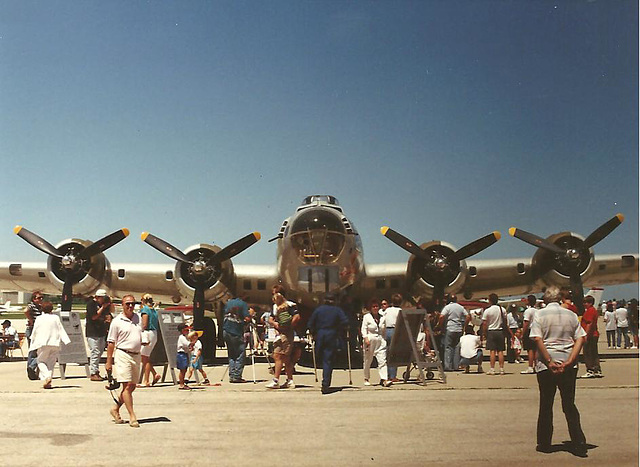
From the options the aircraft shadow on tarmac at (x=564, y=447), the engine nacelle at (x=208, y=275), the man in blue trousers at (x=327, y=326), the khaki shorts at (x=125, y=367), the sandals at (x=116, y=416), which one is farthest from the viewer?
the engine nacelle at (x=208, y=275)

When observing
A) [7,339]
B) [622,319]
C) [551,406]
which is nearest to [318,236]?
[551,406]

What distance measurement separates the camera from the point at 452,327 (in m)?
13.8

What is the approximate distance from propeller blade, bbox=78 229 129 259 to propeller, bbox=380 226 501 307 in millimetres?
7785

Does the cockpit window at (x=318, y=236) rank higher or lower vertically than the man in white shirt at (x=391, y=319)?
higher

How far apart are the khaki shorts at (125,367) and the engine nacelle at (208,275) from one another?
10.3 meters

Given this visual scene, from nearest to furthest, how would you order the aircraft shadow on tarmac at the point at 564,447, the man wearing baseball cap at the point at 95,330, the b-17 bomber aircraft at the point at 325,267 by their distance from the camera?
the aircraft shadow on tarmac at the point at 564,447, the man wearing baseball cap at the point at 95,330, the b-17 bomber aircraft at the point at 325,267

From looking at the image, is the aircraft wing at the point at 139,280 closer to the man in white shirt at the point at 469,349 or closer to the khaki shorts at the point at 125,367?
the man in white shirt at the point at 469,349

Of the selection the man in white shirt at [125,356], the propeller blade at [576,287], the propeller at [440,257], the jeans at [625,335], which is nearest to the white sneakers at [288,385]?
the man in white shirt at [125,356]

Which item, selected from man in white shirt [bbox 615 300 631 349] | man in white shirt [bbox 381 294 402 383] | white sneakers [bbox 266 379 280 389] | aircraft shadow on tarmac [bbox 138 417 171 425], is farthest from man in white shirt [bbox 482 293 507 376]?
man in white shirt [bbox 615 300 631 349]

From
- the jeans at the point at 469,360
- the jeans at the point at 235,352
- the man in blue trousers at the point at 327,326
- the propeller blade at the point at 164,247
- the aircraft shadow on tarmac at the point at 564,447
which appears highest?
the propeller blade at the point at 164,247

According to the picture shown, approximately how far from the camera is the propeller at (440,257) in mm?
17641

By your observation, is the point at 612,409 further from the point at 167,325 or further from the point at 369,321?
the point at 167,325

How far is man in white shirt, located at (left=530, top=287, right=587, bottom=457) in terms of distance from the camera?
626 centimetres

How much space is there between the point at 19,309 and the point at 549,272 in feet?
239
